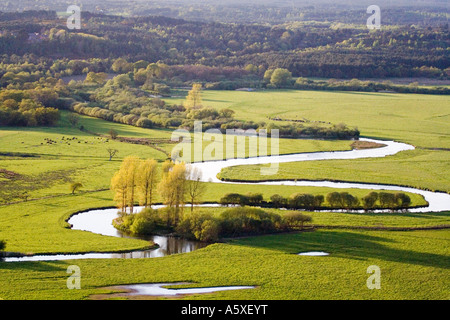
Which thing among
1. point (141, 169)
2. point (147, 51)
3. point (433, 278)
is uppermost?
point (147, 51)

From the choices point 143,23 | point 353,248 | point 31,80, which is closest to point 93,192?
point 353,248

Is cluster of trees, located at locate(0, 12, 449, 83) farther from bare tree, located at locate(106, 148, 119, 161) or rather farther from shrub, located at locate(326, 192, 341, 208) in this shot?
shrub, located at locate(326, 192, 341, 208)

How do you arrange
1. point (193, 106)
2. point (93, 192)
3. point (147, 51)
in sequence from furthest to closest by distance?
point (147, 51) → point (193, 106) → point (93, 192)

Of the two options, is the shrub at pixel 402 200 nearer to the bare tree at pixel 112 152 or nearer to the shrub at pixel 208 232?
the shrub at pixel 208 232

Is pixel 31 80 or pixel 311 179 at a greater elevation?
pixel 31 80

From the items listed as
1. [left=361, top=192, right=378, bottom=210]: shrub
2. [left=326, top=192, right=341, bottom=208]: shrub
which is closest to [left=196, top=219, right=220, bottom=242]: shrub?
[left=326, top=192, right=341, bottom=208]: shrub

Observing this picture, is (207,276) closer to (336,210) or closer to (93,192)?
(336,210)

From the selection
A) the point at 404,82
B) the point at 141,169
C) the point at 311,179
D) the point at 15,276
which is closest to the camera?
the point at 15,276
